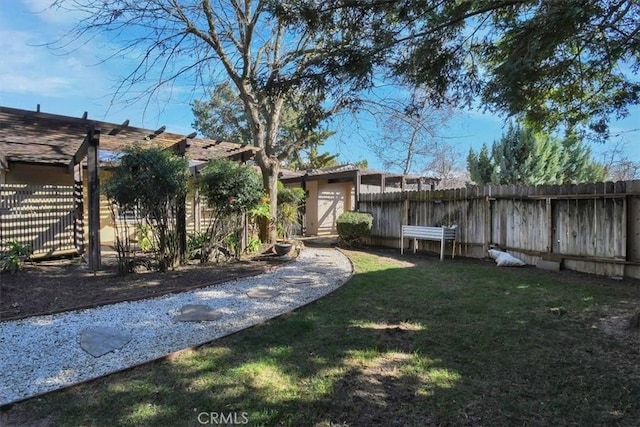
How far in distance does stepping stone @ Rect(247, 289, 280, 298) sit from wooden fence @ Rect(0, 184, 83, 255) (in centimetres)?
609

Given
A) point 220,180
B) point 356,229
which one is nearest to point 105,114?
point 220,180

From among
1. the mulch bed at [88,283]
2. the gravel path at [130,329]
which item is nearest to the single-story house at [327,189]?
the mulch bed at [88,283]

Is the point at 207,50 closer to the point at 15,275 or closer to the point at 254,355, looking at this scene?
the point at 15,275

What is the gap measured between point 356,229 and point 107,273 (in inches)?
262

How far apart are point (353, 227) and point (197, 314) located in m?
7.11

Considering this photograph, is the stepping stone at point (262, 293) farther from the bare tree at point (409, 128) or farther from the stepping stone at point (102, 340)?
the bare tree at point (409, 128)

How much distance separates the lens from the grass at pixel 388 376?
7.63 feet

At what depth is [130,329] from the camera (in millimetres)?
3887

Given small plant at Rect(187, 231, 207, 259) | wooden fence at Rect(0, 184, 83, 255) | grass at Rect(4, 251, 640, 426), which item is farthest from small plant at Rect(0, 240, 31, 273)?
grass at Rect(4, 251, 640, 426)

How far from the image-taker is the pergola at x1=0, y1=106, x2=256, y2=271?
6848mm

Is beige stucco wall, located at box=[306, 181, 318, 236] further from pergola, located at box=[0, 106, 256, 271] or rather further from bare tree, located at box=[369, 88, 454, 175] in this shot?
pergola, located at box=[0, 106, 256, 271]

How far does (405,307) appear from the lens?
4.66 metres

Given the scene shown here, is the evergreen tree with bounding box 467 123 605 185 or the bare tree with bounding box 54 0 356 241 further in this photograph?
the evergreen tree with bounding box 467 123 605 185

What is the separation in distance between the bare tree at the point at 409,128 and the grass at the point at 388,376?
2.62 m
